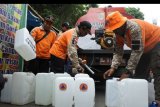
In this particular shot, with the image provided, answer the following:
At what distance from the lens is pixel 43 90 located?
492cm

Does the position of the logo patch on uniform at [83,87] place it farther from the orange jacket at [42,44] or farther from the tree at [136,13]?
the tree at [136,13]

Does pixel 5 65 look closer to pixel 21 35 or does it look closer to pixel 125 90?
pixel 21 35

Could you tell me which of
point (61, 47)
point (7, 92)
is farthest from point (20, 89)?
point (61, 47)

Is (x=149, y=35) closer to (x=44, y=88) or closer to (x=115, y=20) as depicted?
(x=115, y=20)

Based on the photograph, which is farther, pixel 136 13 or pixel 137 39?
pixel 136 13

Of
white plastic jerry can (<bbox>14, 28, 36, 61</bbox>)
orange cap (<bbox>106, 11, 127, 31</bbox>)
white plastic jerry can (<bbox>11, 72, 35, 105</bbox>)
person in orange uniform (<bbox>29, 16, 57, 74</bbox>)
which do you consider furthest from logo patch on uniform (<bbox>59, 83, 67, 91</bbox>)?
person in orange uniform (<bbox>29, 16, 57, 74</bbox>)

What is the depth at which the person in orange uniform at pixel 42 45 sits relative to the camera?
6.01 metres

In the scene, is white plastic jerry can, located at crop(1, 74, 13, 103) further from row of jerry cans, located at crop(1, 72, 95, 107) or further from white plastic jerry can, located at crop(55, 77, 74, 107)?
white plastic jerry can, located at crop(55, 77, 74, 107)

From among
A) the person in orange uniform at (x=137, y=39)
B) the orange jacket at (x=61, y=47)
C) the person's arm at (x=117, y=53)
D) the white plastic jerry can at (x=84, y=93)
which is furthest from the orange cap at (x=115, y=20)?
the orange jacket at (x=61, y=47)

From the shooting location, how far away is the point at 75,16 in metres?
18.4

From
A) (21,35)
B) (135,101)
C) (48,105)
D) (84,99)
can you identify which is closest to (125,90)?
(135,101)

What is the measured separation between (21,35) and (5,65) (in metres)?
0.83

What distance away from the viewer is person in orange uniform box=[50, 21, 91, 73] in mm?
4879

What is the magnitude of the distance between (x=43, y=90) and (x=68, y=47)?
0.78 m
